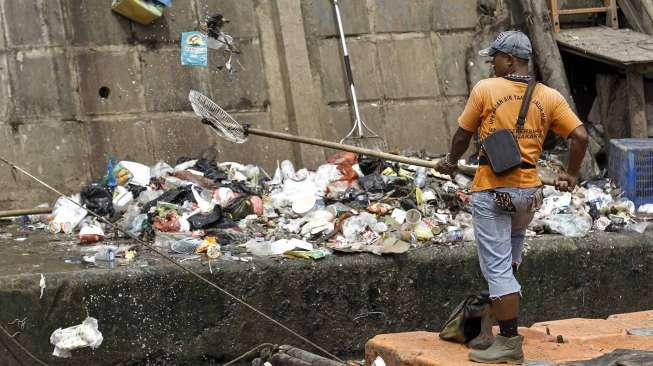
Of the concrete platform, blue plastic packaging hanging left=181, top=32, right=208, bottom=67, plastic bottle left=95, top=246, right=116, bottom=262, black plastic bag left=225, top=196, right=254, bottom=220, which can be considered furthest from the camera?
blue plastic packaging hanging left=181, top=32, right=208, bottom=67

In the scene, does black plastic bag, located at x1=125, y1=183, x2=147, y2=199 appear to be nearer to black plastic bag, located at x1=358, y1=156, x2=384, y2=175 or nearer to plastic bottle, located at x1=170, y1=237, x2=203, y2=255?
plastic bottle, located at x1=170, y1=237, x2=203, y2=255

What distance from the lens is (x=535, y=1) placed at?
8508 millimetres

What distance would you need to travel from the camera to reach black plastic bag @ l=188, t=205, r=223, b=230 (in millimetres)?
6535

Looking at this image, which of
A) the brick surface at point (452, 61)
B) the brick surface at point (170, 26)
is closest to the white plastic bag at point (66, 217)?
the brick surface at point (170, 26)

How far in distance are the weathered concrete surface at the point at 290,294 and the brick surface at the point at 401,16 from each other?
2594 mm

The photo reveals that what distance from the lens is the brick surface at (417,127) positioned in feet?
27.4

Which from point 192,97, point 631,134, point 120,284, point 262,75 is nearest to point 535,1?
point 631,134

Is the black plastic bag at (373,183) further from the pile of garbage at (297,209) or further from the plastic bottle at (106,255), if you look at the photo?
the plastic bottle at (106,255)

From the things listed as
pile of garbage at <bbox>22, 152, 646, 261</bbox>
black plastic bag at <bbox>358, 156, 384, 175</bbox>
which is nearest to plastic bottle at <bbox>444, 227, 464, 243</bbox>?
pile of garbage at <bbox>22, 152, 646, 261</bbox>

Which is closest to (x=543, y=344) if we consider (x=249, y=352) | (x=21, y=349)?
(x=249, y=352)

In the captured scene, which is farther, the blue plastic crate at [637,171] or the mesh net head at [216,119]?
the blue plastic crate at [637,171]

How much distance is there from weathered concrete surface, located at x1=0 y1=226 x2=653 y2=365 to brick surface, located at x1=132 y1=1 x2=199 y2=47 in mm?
1914

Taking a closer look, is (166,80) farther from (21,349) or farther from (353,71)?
(21,349)

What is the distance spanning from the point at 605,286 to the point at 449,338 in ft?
6.37
